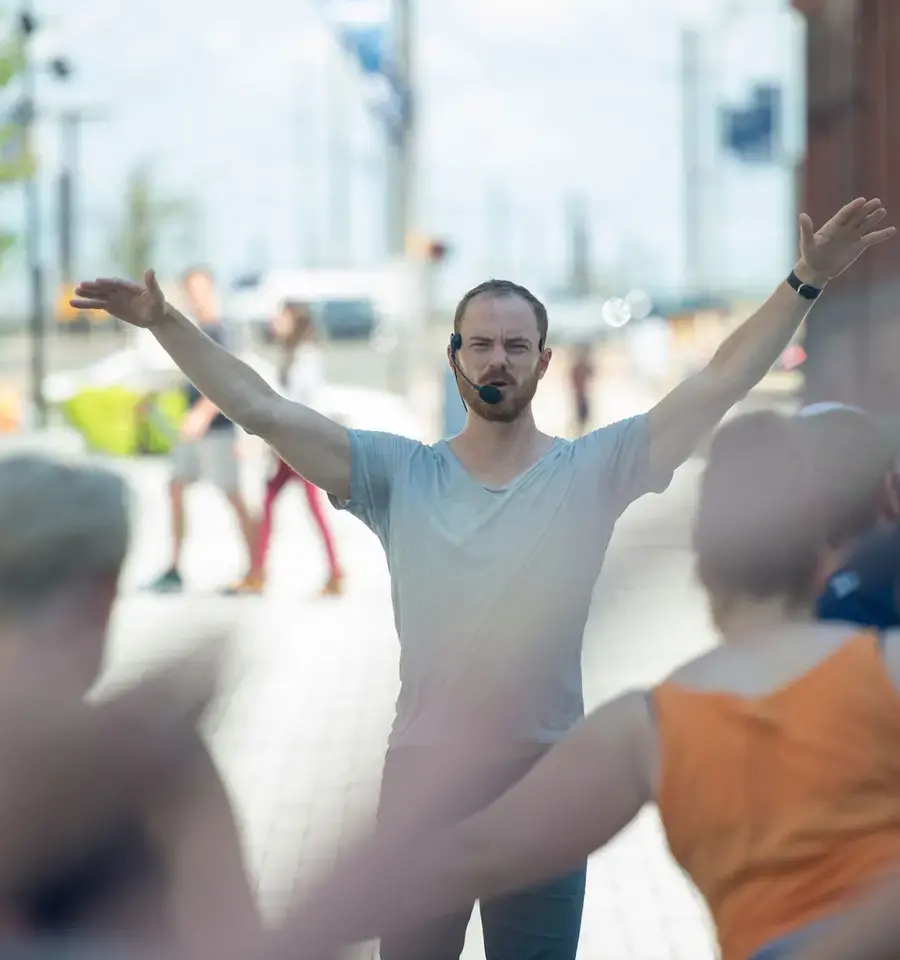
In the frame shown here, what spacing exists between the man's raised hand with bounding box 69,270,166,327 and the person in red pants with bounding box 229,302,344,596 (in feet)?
23.2

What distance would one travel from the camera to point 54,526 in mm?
1702

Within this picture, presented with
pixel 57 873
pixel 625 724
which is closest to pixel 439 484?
pixel 625 724

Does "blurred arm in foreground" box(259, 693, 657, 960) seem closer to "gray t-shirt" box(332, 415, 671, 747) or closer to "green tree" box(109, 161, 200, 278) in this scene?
"gray t-shirt" box(332, 415, 671, 747)

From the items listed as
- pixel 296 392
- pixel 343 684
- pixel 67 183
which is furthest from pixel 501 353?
pixel 67 183

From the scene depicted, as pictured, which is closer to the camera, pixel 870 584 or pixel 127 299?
pixel 870 584

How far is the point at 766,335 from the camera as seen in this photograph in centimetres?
300

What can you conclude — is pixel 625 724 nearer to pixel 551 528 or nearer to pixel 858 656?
pixel 858 656

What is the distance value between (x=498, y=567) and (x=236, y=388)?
1.86ft

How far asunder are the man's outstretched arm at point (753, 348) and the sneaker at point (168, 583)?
6.88 metres

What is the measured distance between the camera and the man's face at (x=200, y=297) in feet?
32.7

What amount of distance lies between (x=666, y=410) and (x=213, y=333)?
288 inches

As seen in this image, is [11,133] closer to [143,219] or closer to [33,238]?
[33,238]

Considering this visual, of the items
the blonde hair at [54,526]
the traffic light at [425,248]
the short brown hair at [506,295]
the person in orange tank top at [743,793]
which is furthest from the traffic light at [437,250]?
the person in orange tank top at [743,793]

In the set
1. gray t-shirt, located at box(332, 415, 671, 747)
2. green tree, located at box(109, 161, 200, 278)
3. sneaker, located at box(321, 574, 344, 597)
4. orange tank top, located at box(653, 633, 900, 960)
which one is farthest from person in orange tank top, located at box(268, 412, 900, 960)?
green tree, located at box(109, 161, 200, 278)
